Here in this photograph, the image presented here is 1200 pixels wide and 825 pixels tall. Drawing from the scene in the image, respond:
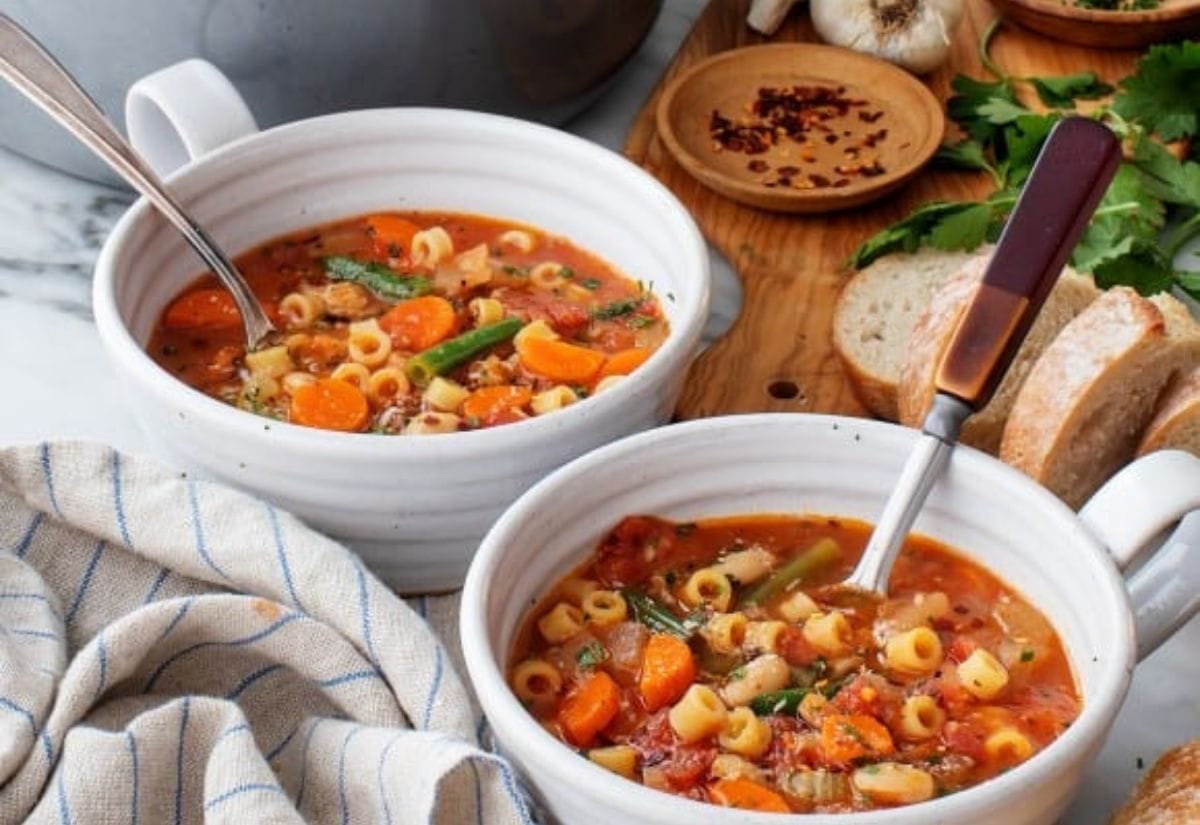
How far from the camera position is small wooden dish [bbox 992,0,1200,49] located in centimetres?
372

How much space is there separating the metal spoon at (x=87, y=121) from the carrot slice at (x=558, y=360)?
0.38 m

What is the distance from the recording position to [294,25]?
3.02 metres

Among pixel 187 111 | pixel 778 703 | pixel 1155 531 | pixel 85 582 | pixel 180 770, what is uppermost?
pixel 1155 531

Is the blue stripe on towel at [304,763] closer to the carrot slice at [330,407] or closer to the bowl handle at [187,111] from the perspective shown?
the carrot slice at [330,407]

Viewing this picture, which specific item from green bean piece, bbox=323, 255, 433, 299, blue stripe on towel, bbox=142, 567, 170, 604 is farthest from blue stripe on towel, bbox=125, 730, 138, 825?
green bean piece, bbox=323, 255, 433, 299

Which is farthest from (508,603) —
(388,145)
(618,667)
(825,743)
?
(388,145)

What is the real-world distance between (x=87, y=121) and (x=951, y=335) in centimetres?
121

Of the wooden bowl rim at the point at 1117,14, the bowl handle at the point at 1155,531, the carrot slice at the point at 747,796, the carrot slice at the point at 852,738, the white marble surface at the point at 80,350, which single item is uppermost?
the bowl handle at the point at 1155,531

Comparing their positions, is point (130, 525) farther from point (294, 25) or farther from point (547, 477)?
point (294, 25)

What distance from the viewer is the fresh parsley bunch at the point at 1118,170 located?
9.84 ft

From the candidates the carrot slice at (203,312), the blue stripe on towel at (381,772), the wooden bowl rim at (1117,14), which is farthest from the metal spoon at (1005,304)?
the wooden bowl rim at (1117,14)

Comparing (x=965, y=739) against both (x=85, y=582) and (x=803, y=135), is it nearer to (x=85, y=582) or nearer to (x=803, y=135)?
(x=85, y=582)

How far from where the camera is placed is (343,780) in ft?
7.41

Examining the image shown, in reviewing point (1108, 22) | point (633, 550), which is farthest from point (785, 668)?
point (1108, 22)
